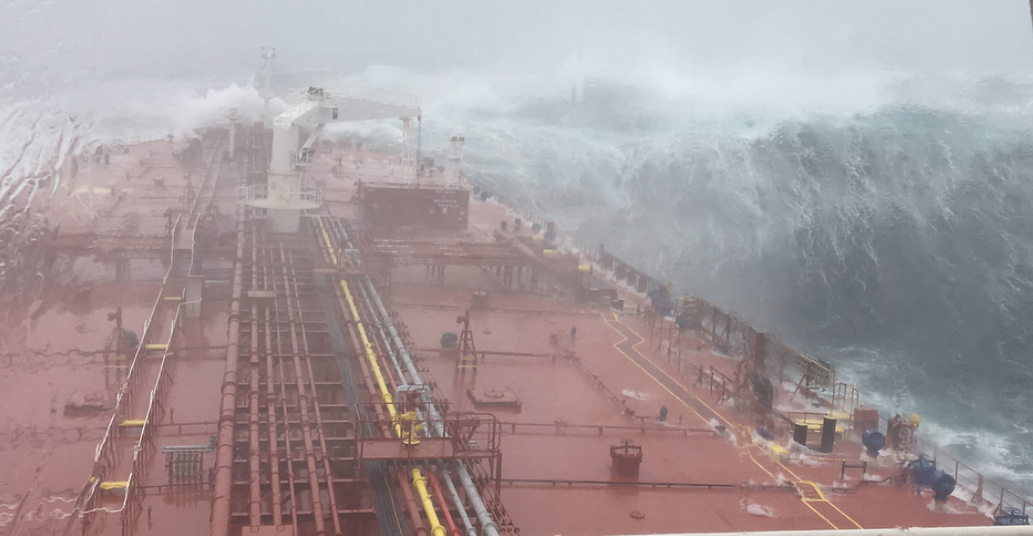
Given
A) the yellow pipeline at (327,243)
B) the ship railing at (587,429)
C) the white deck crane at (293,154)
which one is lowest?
the ship railing at (587,429)

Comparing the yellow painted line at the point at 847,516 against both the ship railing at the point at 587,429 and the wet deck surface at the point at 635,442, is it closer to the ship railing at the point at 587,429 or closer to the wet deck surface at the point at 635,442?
the wet deck surface at the point at 635,442

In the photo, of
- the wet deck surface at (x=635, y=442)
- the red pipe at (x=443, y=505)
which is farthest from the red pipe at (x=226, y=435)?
the wet deck surface at (x=635, y=442)

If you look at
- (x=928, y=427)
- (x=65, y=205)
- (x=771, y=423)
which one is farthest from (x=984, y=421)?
(x=65, y=205)

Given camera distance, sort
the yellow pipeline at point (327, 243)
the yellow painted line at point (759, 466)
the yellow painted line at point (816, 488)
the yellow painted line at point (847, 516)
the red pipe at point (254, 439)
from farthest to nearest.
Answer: the yellow pipeline at point (327, 243), the yellow painted line at point (759, 466), the yellow painted line at point (816, 488), the yellow painted line at point (847, 516), the red pipe at point (254, 439)

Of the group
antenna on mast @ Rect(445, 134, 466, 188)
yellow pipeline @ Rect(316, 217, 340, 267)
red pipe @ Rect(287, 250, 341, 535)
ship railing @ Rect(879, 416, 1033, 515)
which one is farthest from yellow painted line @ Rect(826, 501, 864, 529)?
antenna on mast @ Rect(445, 134, 466, 188)

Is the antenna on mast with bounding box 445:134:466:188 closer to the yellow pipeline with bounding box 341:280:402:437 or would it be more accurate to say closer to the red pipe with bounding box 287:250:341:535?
the yellow pipeline with bounding box 341:280:402:437

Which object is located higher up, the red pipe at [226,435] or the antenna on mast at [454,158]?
the antenna on mast at [454,158]

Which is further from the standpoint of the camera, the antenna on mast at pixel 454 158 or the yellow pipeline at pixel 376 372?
the antenna on mast at pixel 454 158

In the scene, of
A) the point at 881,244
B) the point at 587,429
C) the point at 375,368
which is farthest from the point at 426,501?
the point at 881,244
